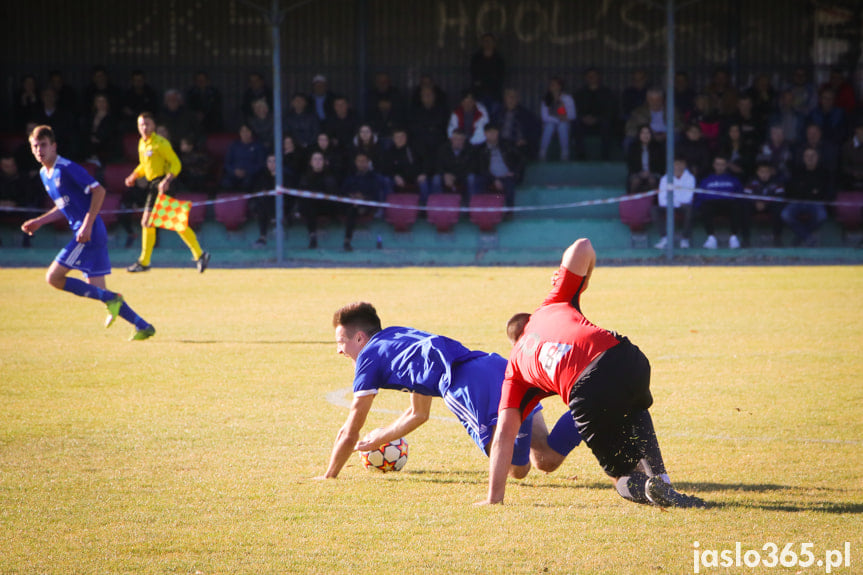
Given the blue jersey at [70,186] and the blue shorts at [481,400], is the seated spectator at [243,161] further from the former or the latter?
the blue shorts at [481,400]

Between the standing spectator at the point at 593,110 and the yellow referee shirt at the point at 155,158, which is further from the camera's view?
the standing spectator at the point at 593,110

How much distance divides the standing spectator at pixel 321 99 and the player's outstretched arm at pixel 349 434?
50.4 ft

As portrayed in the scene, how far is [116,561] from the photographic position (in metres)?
4.22

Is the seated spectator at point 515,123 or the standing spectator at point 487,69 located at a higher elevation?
the standing spectator at point 487,69

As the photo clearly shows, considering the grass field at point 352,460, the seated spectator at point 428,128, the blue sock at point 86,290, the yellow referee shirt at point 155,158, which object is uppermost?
the seated spectator at point 428,128

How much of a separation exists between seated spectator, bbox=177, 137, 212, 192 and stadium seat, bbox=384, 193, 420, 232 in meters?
3.43

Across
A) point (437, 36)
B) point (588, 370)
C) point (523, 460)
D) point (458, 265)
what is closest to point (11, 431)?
point (523, 460)

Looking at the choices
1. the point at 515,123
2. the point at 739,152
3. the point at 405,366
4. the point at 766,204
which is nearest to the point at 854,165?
the point at 766,204

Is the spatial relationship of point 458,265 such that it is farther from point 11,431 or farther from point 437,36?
point 11,431

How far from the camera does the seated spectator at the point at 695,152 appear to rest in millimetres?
18797

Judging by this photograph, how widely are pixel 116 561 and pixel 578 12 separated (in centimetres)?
1997

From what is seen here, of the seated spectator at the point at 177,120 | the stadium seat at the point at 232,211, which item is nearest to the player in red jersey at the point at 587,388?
the stadium seat at the point at 232,211

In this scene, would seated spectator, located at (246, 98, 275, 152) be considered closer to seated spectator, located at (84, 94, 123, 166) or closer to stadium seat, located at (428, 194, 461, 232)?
seated spectator, located at (84, 94, 123, 166)

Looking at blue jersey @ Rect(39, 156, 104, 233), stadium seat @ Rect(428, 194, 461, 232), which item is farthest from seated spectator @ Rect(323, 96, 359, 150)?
blue jersey @ Rect(39, 156, 104, 233)
